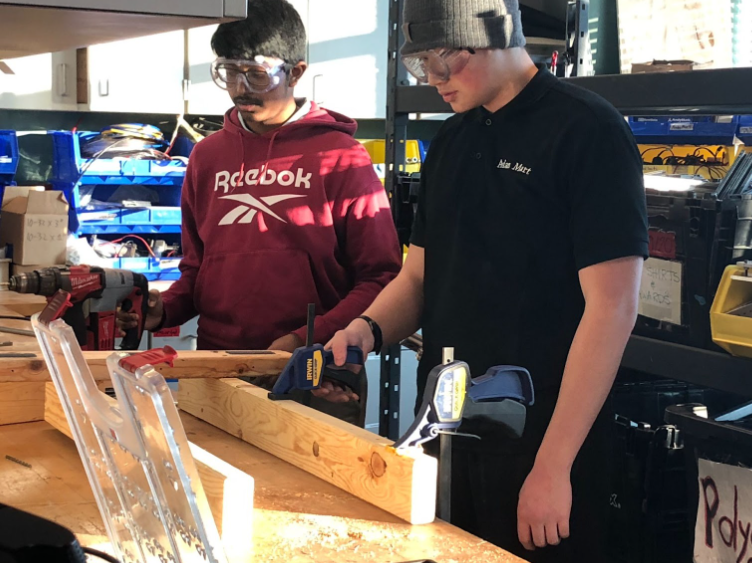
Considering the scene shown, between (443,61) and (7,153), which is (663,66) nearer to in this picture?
(443,61)

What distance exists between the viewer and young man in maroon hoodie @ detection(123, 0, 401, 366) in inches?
78.5

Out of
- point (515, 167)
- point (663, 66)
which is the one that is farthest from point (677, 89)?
point (515, 167)

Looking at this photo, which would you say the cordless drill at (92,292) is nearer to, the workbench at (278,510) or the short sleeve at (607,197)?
the workbench at (278,510)

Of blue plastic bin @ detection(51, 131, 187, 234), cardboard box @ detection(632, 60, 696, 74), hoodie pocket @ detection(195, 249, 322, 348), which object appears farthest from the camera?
blue plastic bin @ detection(51, 131, 187, 234)

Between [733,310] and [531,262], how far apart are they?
433mm

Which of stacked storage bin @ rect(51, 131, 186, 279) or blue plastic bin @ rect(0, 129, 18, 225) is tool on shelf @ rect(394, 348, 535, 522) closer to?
blue plastic bin @ rect(0, 129, 18, 225)

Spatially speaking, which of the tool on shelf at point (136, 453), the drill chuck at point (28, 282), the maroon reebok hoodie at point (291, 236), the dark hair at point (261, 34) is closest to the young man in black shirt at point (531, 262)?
the maroon reebok hoodie at point (291, 236)

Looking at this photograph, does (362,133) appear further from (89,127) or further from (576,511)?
(576,511)

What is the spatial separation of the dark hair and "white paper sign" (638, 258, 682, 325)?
36.4 inches

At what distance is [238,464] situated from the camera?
4.32 feet

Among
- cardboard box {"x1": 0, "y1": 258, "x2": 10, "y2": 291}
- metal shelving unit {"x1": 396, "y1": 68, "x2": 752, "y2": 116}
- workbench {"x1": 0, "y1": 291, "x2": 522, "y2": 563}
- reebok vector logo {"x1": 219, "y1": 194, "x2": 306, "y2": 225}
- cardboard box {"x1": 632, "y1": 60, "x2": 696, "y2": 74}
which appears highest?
cardboard box {"x1": 632, "y1": 60, "x2": 696, "y2": 74}

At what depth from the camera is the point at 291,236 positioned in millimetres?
2000

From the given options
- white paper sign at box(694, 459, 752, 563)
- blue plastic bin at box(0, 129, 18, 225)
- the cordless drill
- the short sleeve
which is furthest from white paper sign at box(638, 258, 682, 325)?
blue plastic bin at box(0, 129, 18, 225)

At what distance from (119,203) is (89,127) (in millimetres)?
838
